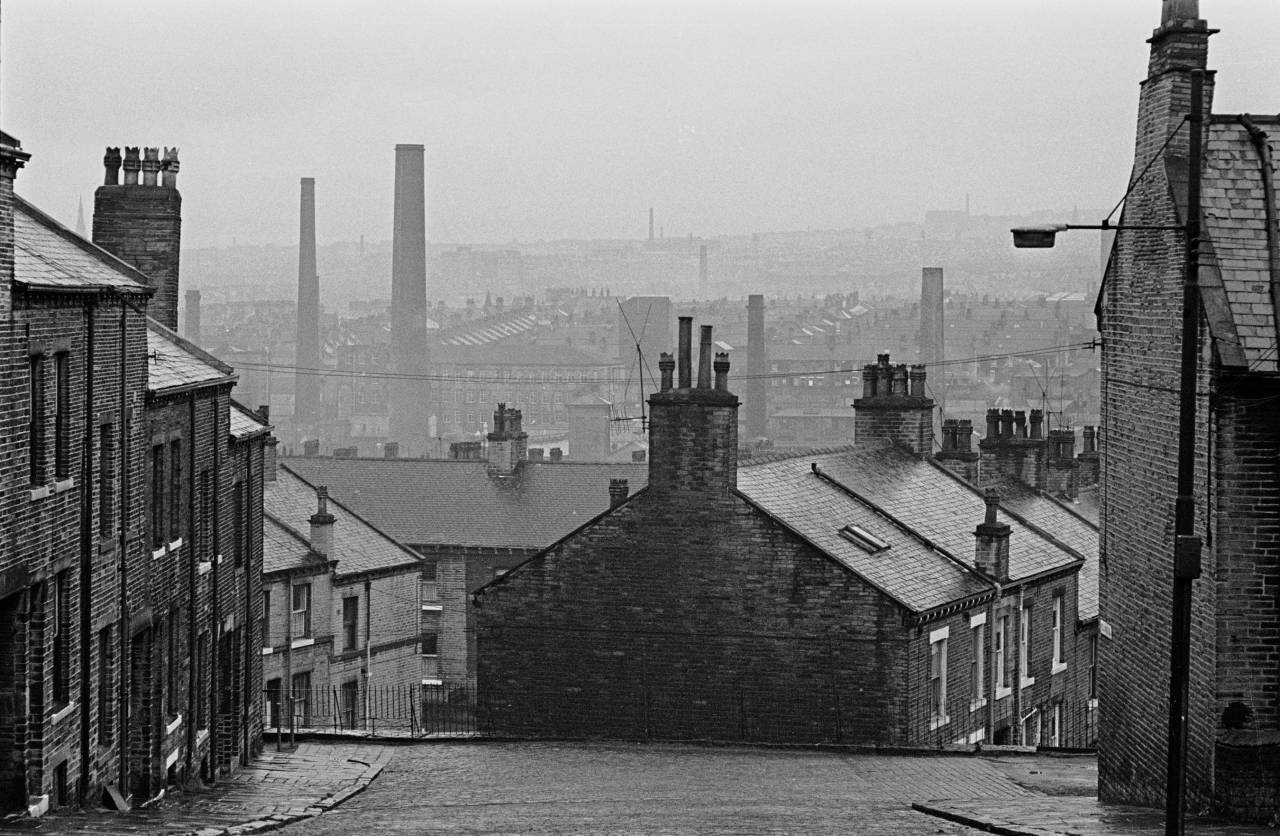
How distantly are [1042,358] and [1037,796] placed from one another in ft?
512

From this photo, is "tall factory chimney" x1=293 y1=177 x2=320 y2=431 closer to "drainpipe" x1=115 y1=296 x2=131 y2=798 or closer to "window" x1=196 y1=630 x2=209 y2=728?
"window" x1=196 y1=630 x2=209 y2=728

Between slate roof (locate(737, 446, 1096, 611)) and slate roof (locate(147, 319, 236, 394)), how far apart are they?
32.7ft

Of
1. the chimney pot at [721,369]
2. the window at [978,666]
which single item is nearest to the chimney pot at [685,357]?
the chimney pot at [721,369]

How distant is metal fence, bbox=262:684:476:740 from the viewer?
45688mm

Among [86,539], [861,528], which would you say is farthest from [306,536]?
[86,539]

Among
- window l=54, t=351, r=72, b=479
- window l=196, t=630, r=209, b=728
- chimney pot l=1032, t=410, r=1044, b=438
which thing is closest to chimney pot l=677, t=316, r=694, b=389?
window l=196, t=630, r=209, b=728

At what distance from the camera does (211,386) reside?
1120 inches

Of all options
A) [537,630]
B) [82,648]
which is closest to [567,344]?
[537,630]

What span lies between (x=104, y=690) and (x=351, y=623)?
2872 centimetres

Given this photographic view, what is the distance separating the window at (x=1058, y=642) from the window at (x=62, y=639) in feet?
83.4

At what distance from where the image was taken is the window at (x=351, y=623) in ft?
166

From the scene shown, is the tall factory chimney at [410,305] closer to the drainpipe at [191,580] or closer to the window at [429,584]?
the window at [429,584]

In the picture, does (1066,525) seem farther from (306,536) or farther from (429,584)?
(429,584)

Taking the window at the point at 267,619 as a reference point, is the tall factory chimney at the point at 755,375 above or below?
above
